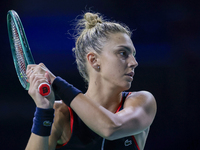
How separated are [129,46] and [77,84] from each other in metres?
1.63

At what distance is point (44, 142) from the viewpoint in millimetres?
1275

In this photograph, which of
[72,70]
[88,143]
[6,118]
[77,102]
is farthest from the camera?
[72,70]

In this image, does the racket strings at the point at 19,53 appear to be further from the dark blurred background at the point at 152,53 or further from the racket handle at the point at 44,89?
the dark blurred background at the point at 152,53

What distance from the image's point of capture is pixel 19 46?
158 cm

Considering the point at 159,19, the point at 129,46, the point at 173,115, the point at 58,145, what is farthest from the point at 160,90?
the point at 58,145

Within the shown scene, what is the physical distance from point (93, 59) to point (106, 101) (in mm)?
290

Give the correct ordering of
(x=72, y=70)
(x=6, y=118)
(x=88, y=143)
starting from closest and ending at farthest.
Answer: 1. (x=88, y=143)
2. (x=6, y=118)
3. (x=72, y=70)

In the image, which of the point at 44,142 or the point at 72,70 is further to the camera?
the point at 72,70

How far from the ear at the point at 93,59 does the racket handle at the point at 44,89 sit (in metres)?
0.42

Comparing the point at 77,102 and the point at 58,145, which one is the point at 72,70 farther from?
the point at 77,102

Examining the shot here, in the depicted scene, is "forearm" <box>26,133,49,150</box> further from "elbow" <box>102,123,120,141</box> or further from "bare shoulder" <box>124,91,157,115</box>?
"bare shoulder" <box>124,91,157,115</box>

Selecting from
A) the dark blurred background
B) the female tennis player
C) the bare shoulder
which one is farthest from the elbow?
the dark blurred background

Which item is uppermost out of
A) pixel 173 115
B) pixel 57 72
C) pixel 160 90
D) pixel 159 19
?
pixel 159 19

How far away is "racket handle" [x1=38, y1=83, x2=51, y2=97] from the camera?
1212mm
